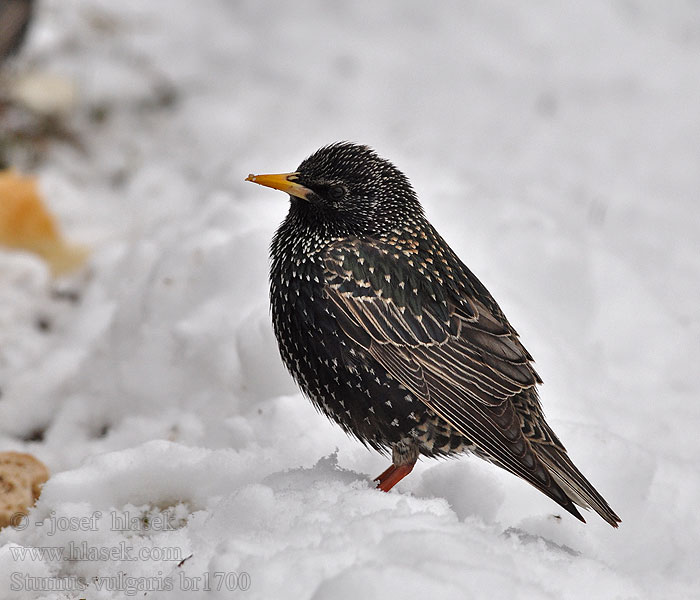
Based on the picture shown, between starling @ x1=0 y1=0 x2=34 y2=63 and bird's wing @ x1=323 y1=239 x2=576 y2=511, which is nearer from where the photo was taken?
bird's wing @ x1=323 y1=239 x2=576 y2=511

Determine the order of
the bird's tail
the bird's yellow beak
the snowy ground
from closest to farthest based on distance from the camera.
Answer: the snowy ground
the bird's tail
the bird's yellow beak

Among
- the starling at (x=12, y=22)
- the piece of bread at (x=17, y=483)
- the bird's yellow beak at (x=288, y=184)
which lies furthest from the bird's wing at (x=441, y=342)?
the starling at (x=12, y=22)

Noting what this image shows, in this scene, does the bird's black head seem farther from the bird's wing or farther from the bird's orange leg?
the bird's orange leg

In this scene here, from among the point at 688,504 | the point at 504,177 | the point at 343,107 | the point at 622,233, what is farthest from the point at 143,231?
the point at 688,504

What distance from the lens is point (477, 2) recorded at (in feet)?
27.2

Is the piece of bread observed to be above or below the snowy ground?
below

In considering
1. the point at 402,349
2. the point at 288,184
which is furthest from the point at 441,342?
the point at 288,184

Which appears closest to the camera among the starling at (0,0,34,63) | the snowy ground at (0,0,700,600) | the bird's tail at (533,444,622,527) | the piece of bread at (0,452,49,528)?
the snowy ground at (0,0,700,600)

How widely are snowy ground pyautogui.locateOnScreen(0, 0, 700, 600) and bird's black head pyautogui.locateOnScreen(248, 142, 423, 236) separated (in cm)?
77

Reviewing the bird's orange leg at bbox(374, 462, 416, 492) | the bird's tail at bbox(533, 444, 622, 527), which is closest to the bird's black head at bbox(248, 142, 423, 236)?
the bird's orange leg at bbox(374, 462, 416, 492)

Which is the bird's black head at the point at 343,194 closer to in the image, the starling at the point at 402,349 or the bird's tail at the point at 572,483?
the starling at the point at 402,349

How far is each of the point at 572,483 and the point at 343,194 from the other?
1.48m

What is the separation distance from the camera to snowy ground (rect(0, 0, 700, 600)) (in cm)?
299

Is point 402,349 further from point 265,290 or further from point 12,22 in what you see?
point 12,22
